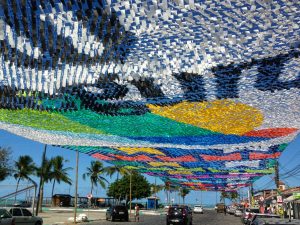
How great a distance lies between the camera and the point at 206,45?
718 cm

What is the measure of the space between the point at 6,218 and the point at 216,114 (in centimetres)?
1154

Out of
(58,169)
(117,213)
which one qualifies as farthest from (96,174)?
(117,213)

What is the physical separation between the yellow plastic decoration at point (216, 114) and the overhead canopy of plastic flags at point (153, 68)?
36 mm

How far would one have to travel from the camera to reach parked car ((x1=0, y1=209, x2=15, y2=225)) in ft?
54.2

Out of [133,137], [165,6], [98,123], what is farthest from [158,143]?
[165,6]

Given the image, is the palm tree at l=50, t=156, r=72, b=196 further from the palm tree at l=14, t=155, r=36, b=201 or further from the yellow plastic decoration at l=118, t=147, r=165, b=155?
the yellow plastic decoration at l=118, t=147, r=165, b=155

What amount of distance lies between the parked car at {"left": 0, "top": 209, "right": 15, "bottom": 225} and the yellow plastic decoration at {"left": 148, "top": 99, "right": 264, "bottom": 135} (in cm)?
980

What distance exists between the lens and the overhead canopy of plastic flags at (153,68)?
6254 mm

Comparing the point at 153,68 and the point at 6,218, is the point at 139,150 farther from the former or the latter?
the point at 153,68

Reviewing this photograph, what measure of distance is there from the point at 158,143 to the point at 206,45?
11.6m

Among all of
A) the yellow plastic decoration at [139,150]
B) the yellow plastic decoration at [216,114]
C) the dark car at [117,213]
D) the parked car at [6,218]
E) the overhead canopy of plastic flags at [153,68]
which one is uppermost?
the overhead canopy of plastic flags at [153,68]

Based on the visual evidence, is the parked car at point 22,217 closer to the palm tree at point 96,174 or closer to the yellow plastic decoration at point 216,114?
the yellow plastic decoration at point 216,114

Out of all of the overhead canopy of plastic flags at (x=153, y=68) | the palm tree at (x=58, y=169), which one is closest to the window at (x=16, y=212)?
the overhead canopy of plastic flags at (x=153, y=68)

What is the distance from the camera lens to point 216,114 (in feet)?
40.8
